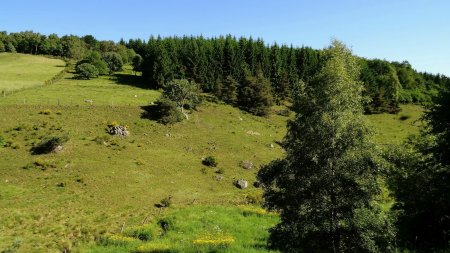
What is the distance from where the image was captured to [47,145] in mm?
61625

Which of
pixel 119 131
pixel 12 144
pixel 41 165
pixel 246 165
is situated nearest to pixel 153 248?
pixel 41 165

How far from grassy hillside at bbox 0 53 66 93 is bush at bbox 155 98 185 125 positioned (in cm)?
4019

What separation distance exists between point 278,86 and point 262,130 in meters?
31.4

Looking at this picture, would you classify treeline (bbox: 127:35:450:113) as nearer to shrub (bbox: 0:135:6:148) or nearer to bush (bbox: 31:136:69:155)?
bush (bbox: 31:136:69:155)

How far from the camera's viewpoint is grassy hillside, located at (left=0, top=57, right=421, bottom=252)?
3455cm

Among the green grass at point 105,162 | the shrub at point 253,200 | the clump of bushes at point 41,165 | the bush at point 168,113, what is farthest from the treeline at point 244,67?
the shrub at point 253,200

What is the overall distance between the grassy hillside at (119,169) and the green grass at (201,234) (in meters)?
0.15

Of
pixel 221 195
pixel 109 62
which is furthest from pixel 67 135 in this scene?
pixel 109 62

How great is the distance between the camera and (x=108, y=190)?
5312 centimetres

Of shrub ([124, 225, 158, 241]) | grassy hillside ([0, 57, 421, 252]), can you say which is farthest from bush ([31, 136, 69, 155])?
shrub ([124, 225, 158, 241])

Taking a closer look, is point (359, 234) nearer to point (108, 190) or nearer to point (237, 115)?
point (108, 190)

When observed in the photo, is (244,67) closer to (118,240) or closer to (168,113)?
(168,113)

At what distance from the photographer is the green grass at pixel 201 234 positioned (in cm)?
2355

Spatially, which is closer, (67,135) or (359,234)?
(359,234)
